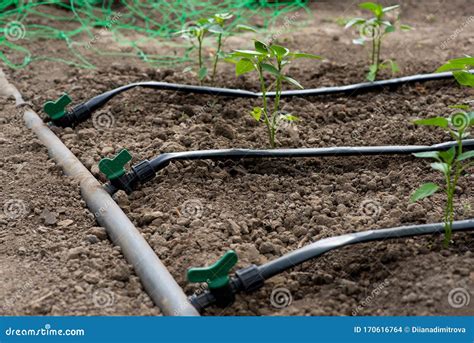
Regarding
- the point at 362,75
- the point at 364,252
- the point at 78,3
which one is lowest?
the point at 364,252

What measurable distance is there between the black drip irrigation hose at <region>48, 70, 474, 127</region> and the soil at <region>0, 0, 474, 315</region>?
0.15 feet

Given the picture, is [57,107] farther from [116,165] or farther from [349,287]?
[349,287]

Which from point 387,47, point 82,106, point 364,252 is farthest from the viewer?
point 387,47

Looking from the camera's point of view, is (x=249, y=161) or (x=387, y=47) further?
(x=387, y=47)

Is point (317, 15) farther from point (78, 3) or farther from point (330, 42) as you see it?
point (78, 3)

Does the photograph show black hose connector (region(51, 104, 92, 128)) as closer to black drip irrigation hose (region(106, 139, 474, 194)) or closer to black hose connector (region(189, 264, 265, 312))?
black drip irrigation hose (region(106, 139, 474, 194))

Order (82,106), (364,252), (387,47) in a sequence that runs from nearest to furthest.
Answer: (364,252), (82,106), (387,47)

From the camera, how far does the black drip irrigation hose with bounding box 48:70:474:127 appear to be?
→ 3.26 meters

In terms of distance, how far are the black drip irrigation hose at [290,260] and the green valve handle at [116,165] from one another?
0.72m

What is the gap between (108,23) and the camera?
4.45m

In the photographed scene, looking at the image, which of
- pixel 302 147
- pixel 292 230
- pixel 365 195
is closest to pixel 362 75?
pixel 302 147

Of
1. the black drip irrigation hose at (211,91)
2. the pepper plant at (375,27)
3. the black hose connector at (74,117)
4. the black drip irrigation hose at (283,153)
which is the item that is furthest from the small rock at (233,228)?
the pepper plant at (375,27)

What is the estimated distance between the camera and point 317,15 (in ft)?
15.6

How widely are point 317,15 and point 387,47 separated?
0.80 metres
